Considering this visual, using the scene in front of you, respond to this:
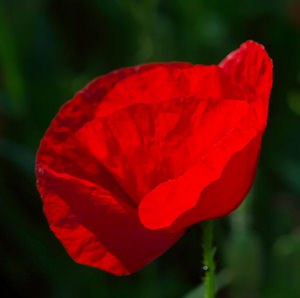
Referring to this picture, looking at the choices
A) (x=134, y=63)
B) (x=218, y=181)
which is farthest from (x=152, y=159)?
(x=134, y=63)

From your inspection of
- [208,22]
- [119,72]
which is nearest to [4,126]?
[208,22]

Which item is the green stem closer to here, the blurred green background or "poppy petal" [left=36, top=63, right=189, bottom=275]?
"poppy petal" [left=36, top=63, right=189, bottom=275]

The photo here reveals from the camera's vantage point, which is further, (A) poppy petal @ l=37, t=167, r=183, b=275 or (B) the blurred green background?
(B) the blurred green background

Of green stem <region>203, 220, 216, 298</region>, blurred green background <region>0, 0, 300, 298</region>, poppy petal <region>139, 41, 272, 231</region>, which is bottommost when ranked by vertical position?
blurred green background <region>0, 0, 300, 298</region>

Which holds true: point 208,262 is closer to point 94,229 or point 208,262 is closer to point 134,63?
point 94,229

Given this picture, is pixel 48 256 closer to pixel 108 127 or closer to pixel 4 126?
pixel 4 126

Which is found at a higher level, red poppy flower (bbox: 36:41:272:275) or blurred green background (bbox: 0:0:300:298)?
red poppy flower (bbox: 36:41:272:275)

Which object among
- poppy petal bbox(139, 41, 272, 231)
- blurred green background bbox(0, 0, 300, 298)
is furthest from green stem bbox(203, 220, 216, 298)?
blurred green background bbox(0, 0, 300, 298)
